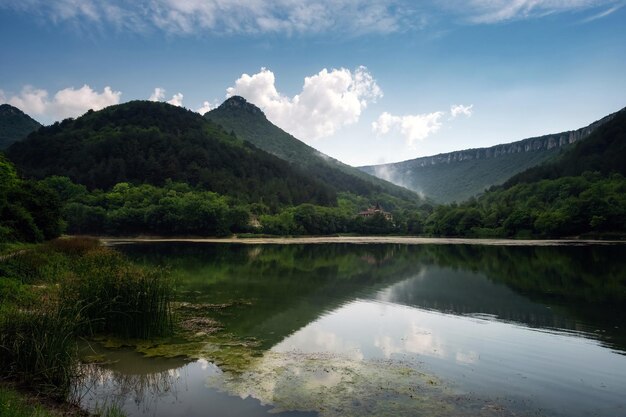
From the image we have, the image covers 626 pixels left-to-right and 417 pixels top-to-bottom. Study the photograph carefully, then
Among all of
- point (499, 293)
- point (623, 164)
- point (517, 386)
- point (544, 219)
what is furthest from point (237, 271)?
point (623, 164)

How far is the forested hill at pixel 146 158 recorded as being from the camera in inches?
5940

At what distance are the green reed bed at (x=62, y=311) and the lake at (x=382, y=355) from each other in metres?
1.07

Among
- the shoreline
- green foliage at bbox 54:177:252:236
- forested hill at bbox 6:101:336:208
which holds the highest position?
forested hill at bbox 6:101:336:208

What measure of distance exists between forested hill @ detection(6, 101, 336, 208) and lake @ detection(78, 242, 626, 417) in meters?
131

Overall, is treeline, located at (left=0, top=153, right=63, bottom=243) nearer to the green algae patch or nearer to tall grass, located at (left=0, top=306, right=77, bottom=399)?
tall grass, located at (left=0, top=306, right=77, bottom=399)

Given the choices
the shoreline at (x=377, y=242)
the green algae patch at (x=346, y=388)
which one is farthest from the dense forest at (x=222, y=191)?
the green algae patch at (x=346, y=388)

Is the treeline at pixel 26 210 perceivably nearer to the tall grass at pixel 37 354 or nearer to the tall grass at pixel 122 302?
the tall grass at pixel 122 302

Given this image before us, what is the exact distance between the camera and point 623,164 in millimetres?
137625

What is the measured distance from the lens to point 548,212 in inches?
4562

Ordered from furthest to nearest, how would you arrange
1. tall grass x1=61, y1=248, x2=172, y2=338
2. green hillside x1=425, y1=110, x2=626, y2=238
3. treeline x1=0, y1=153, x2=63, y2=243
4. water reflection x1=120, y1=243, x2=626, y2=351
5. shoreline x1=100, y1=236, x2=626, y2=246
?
green hillside x1=425, y1=110, x2=626, y2=238 → shoreline x1=100, y1=236, x2=626, y2=246 → treeline x1=0, y1=153, x2=63, y2=243 → water reflection x1=120, y1=243, x2=626, y2=351 → tall grass x1=61, y1=248, x2=172, y2=338

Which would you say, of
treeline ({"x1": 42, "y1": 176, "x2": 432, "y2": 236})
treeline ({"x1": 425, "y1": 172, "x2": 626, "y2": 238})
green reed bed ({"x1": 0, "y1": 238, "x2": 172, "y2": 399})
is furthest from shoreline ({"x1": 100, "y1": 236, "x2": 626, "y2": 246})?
green reed bed ({"x1": 0, "y1": 238, "x2": 172, "y2": 399})

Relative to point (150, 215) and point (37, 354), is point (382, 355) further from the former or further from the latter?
point (150, 215)

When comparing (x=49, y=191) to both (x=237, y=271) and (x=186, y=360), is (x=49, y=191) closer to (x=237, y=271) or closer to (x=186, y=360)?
(x=237, y=271)

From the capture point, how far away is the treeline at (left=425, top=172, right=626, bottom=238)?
329 feet
